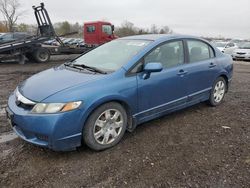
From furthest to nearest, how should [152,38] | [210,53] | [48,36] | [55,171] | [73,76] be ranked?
[48,36], [210,53], [152,38], [73,76], [55,171]

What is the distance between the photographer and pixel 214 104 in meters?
5.22

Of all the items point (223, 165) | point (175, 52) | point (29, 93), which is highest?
point (175, 52)

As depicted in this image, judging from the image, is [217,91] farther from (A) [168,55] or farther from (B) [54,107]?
(B) [54,107]

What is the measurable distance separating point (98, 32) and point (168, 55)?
15.9m

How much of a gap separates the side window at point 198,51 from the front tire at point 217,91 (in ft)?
2.03

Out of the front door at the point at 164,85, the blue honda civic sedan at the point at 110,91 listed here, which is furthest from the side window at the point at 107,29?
the front door at the point at 164,85

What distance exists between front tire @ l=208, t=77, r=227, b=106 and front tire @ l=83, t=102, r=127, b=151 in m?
2.40

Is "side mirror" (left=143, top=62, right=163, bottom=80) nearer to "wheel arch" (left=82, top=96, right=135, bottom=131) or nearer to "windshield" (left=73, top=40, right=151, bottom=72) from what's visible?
"windshield" (left=73, top=40, right=151, bottom=72)

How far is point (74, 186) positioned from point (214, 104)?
3.59m

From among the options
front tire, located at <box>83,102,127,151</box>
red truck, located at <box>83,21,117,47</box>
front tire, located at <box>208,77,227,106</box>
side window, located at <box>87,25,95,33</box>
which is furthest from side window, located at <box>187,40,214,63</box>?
side window, located at <box>87,25,95,33</box>

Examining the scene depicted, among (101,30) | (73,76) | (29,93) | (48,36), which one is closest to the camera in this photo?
(29,93)

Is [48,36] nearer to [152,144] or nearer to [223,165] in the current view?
[152,144]

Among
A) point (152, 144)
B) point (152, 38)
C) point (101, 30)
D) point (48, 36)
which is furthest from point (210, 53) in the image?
point (101, 30)

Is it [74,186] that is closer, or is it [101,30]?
[74,186]
